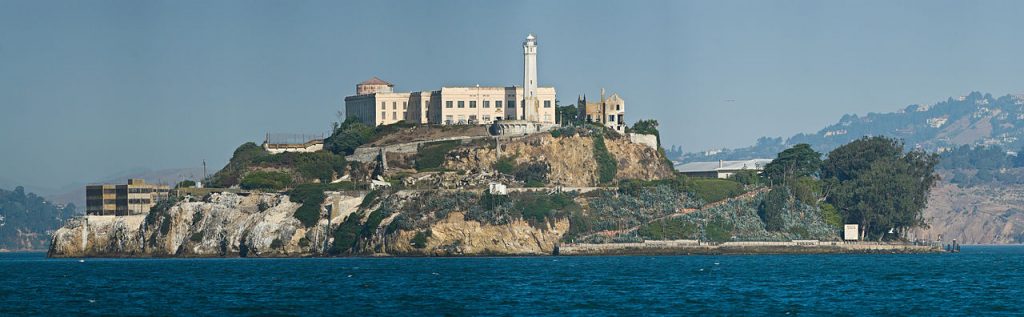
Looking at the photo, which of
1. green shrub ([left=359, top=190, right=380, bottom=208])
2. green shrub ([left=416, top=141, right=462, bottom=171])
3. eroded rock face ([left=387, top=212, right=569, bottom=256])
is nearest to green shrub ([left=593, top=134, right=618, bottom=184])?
green shrub ([left=416, top=141, right=462, bottom=171])

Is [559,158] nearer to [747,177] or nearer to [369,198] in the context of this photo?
[369,198]

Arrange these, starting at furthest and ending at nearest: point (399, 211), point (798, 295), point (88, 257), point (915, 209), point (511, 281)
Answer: point (915, 209)
point (88, 257)
point (399, 211)
point (511, 281)
point (798, 295)

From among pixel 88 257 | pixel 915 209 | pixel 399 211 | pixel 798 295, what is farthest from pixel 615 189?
pixel 798 295

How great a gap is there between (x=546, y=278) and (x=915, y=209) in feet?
247

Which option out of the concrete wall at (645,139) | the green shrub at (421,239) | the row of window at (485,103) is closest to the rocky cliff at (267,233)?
the green shrub at (421,239)

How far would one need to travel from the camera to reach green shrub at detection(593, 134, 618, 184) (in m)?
167

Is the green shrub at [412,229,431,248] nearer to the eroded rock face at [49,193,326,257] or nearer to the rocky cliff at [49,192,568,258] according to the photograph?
the rocky cliff at [49,192,568,258]

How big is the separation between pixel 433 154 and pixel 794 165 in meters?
44.3

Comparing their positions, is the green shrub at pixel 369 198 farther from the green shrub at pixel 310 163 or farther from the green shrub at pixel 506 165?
the green shrub at pixel 506 165

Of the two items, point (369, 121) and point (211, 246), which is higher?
point (369, 121)

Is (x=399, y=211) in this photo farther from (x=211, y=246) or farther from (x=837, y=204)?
(x=837, y=204)

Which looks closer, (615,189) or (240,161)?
(615,189)

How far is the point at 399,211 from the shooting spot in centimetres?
15075

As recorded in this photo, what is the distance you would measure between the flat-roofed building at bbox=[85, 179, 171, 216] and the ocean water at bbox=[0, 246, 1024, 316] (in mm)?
26031
